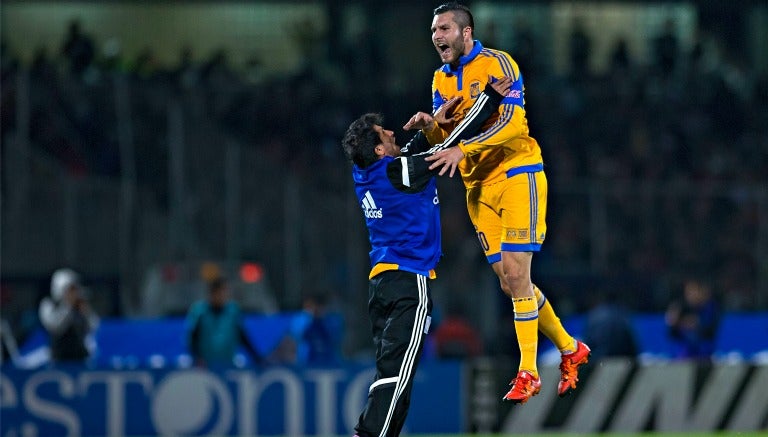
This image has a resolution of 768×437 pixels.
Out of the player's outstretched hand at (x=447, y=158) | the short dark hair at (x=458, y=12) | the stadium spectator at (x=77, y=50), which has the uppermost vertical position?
the stadium spectator at (x=77, y=50)

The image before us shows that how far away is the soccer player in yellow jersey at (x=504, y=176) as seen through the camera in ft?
28.0

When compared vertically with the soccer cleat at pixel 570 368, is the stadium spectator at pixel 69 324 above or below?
below

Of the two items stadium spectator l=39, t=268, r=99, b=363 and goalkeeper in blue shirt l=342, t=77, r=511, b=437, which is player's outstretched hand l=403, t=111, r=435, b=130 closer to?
goalkeeper in blue shirt l=342, t=77, r=511, b=437

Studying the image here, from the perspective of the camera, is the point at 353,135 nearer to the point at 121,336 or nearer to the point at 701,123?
the point at 121,336

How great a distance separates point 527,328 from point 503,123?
4.14 feet

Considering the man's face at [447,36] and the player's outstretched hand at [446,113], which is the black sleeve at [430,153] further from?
the man's face at [447,36]

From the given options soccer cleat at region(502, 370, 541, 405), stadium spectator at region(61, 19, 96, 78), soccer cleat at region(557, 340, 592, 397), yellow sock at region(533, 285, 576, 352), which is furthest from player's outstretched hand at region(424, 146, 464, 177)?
stadium spectator at region(61, 19, 96, 78)

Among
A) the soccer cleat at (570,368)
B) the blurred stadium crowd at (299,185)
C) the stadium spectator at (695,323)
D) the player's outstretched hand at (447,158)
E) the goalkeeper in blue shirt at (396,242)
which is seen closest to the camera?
the player's outstretched hand at (447,158)

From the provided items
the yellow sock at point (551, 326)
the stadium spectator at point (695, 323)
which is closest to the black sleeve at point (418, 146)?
the yellow sock at point (551, 326)

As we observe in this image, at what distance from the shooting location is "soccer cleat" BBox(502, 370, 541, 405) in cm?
856

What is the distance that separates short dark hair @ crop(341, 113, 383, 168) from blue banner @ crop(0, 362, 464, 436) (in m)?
6.94

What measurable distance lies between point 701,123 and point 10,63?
1064 centimetres

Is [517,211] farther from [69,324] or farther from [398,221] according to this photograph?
[69,324]

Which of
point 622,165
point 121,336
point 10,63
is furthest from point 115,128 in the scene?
point 622,165
